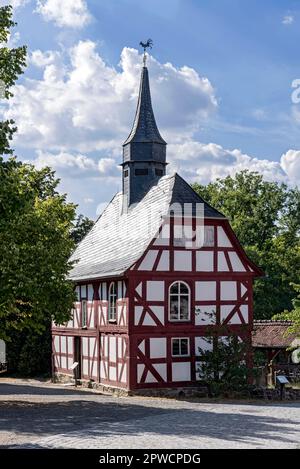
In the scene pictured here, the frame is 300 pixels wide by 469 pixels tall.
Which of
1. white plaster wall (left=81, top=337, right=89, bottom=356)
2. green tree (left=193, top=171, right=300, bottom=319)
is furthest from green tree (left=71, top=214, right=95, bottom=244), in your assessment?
white plaster wall (left=81, top=337, right=89, bottom=356)

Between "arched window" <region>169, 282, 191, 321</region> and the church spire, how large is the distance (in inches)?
276

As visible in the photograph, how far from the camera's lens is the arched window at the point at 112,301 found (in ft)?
102

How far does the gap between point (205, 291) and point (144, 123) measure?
1071cm

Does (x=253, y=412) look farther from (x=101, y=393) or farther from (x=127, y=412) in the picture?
(x=101, y=393)

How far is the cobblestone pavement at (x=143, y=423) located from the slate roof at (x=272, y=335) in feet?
40.4

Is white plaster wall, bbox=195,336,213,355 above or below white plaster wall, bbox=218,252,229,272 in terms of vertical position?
below

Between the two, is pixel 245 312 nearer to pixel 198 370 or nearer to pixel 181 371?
pixel 198 370

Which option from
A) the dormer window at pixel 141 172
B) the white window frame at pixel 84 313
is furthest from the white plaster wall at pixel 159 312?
the dormer window at pixel 141 172

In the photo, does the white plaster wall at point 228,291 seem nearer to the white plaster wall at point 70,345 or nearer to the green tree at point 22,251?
the green tree at point 22,251

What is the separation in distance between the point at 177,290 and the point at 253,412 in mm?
9024

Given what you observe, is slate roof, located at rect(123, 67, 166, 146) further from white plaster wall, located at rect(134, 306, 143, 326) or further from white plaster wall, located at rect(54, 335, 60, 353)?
white plaster wall, located at rect(54, 335, 60, 353)

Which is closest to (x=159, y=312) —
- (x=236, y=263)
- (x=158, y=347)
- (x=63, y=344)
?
(x=158, y=347)

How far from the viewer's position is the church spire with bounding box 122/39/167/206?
36.2 m
